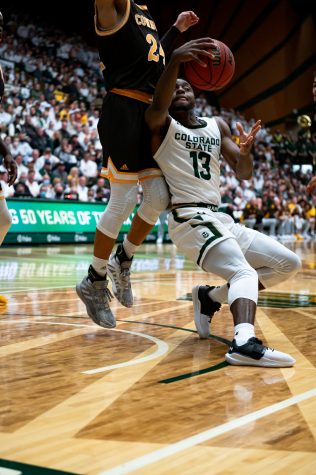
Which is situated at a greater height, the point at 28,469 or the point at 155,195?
the point at 155,195

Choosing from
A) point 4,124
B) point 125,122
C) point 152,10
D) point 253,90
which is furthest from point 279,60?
point 125,122

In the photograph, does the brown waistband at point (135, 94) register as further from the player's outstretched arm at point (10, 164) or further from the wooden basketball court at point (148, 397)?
the wooden basketball court at point (148, 397)

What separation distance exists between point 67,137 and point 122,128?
11903 millimetres

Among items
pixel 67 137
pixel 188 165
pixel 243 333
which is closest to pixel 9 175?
pixel 188 165

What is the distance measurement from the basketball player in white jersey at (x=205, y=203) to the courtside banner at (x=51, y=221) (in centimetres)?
946

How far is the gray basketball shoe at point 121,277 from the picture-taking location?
14.1 ft

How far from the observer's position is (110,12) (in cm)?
382

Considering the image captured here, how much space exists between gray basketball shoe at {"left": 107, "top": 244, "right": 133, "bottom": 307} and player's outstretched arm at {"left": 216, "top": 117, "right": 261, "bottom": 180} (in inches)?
37.5

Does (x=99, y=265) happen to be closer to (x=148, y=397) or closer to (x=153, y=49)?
(x=153, y=49)

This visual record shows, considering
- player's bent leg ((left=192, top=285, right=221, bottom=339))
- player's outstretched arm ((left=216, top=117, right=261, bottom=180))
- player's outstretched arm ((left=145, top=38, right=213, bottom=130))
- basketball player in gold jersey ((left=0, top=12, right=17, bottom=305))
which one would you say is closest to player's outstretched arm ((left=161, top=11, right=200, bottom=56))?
player's outstretched arm ((left=216, top=117, right=261, bottom=180))

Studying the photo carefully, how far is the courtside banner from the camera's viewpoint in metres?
13.3

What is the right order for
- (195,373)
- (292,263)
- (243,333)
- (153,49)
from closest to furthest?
1. (195,373)
2. (243,333)
3. (292,263)
4. (153,49)

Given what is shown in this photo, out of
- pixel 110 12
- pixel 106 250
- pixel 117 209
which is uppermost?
pixel 110 12

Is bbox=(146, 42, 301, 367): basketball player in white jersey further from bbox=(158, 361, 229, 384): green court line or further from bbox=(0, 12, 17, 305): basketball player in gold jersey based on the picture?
bbox=(0, 12, 17, 305): basketball player in gold jersey
